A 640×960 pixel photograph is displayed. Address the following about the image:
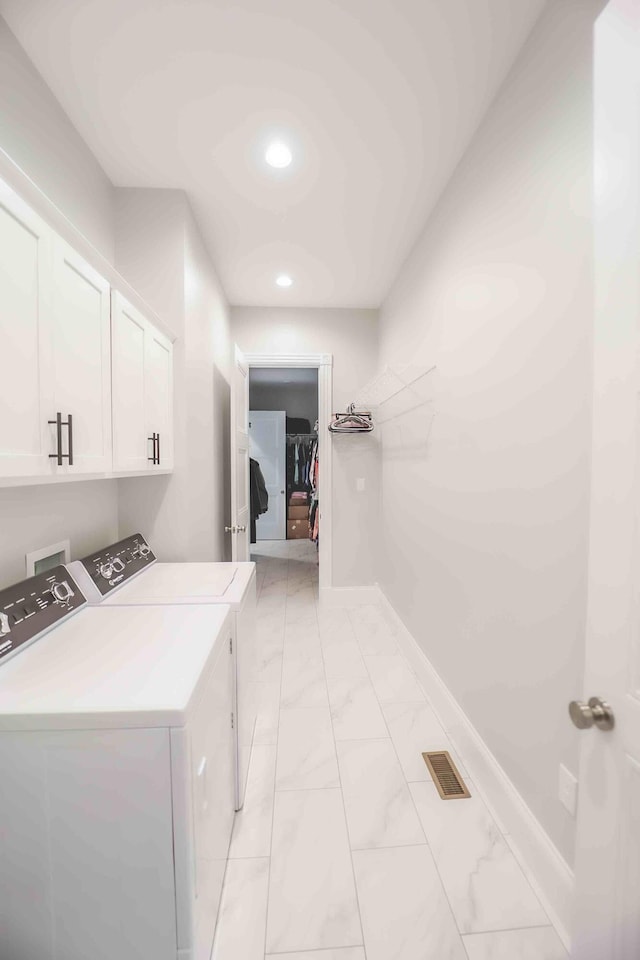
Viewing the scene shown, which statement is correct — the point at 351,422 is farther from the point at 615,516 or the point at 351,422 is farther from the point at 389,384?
the point at 615,516

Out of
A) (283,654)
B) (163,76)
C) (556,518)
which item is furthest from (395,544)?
(163,76)

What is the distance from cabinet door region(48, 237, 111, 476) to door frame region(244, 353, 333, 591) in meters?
2.29

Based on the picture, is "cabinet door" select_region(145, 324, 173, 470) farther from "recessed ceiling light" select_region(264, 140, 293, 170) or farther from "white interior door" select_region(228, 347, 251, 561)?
"recessed ceiling light" select_region(264, 140, 293, 170)

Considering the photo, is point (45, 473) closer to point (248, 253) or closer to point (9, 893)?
point (9, 893)

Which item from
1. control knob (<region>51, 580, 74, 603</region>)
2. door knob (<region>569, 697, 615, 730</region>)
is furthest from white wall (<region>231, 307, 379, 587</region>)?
door knob (<region>569, 697, 615, 730</region>)

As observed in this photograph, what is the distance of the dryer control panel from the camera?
59.4 inches

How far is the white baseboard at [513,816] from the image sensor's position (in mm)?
1170

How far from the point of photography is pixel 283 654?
278 centimetres

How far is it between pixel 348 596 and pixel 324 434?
1.51 m

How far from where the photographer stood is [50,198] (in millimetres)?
1566

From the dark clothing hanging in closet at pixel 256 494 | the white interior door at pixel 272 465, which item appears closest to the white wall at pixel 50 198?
the dark clothing hanging in closet at pixel 256 494

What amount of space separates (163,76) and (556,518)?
2113 millimetres

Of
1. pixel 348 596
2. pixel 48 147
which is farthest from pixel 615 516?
pixel 348 596

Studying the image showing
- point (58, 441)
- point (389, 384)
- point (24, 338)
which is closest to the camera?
point (24, 338)
